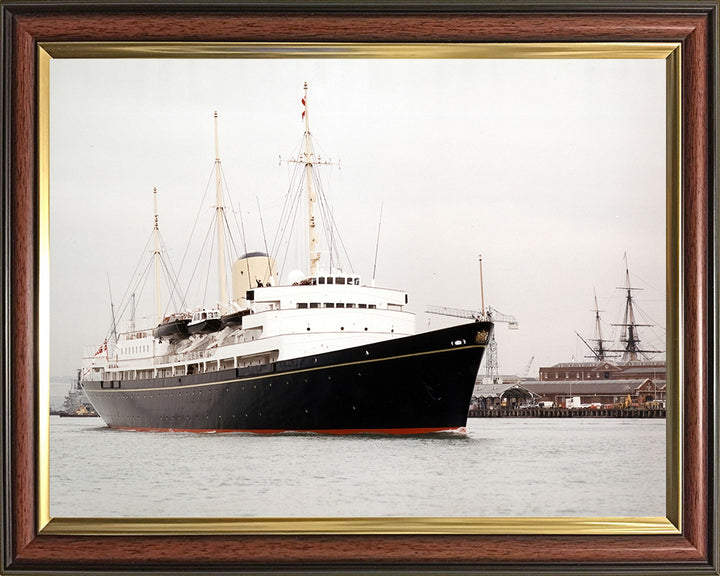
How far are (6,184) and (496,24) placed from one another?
180 centimetres

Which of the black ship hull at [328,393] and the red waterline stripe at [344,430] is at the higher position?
the black ship hull at [328,393]

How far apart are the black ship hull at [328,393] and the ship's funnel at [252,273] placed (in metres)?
0.61

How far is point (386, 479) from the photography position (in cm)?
307

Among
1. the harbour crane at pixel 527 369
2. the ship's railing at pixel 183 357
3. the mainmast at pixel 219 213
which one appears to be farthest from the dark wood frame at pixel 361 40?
the ship's railing at pixel 183 357

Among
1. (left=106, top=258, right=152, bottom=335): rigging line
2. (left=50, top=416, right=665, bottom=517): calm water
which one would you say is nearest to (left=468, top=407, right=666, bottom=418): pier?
(left=50, top=416, right=665, bottom=517): calm water

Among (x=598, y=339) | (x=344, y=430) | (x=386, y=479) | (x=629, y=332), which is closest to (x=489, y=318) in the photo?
(x=598, y=339)

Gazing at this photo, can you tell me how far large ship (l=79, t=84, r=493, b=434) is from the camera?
3416mm

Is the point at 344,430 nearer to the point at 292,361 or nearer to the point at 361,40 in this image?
the point at 292,361

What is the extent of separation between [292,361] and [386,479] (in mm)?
1644

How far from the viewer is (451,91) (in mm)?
3111

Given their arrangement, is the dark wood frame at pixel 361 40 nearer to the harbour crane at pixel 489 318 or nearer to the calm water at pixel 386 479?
the calm water at pixel 386 479

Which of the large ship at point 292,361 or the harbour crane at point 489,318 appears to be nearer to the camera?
the harbour crane at point 489,318

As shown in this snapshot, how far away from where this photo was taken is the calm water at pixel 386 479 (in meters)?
2.98

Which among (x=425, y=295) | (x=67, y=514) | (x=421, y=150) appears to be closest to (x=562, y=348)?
(x=425, y=295)
